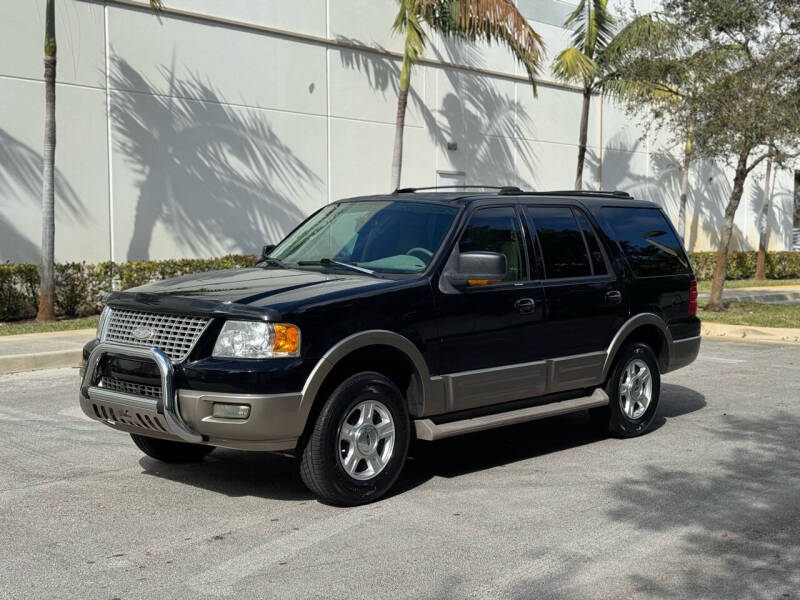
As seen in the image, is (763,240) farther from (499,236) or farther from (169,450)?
(169,450)

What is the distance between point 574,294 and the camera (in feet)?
25.8

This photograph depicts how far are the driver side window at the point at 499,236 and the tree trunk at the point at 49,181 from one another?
10297 mm

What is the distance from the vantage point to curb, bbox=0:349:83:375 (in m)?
12.2

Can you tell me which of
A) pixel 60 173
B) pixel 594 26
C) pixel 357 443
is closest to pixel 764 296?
pixel 594 26

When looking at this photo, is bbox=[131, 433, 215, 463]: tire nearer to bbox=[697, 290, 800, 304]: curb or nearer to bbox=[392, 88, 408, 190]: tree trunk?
bbox=[392, 88, 408, 190]: tree trunk

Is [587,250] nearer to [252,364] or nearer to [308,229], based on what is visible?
[308,229]

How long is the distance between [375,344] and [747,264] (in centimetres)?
2851

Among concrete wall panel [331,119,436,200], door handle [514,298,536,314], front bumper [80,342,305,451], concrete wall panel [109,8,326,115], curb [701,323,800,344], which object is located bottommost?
curb [701,323,800,344]

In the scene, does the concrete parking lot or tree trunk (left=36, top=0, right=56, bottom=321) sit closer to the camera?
the concrete parking lot

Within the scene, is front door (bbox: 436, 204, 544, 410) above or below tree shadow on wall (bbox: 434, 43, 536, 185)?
below

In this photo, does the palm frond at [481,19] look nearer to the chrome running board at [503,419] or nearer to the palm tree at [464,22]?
the palm tree at [464,22]

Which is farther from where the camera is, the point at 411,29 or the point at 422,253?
the point at 411,29

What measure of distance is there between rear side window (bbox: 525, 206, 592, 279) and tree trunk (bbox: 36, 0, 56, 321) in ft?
33.6

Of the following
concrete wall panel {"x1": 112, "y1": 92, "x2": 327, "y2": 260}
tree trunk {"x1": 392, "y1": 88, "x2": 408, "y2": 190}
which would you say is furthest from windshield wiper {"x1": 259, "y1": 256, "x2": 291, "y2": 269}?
tree trunk {"x1": 392, "y1": 88, "x2": 408, "y2": 190}
